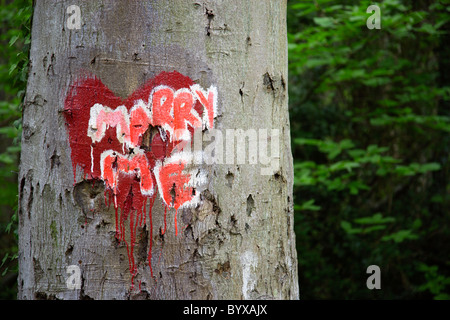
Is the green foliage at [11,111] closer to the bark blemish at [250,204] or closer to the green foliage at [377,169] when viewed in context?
the bark blemish at [250,204]

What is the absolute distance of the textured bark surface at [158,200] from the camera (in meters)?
1.38

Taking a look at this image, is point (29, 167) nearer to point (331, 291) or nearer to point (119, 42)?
point (119, 42)

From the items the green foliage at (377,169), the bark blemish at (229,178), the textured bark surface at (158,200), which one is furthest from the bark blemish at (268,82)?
the green foliage at (377,169)

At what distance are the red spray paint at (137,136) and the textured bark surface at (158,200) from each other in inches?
1.3

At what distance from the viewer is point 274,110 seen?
1.55m

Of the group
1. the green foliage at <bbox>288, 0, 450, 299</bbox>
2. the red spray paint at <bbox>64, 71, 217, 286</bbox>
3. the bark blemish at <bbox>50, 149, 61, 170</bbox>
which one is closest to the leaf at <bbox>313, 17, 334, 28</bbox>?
the green foliage at <bbox>288, 0, 450, 299</bbox>

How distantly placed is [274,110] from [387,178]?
5.45 metres

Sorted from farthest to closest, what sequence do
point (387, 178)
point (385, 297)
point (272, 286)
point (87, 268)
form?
point (387, 178) → point (385, 297) → point (272, 286) → point (87, 268)

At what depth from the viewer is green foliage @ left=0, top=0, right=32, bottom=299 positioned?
7.09 feet

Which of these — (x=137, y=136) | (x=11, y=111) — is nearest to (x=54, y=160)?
(x=137, y=136)

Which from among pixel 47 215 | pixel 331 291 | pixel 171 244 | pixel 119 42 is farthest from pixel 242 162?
pixel 331 291

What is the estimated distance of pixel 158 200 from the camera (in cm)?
140

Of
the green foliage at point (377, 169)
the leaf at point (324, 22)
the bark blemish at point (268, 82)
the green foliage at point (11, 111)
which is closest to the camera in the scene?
the bark blemish at point (268, 82)

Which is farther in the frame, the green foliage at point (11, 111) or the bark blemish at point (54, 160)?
the green foliage at point (11, 111)
